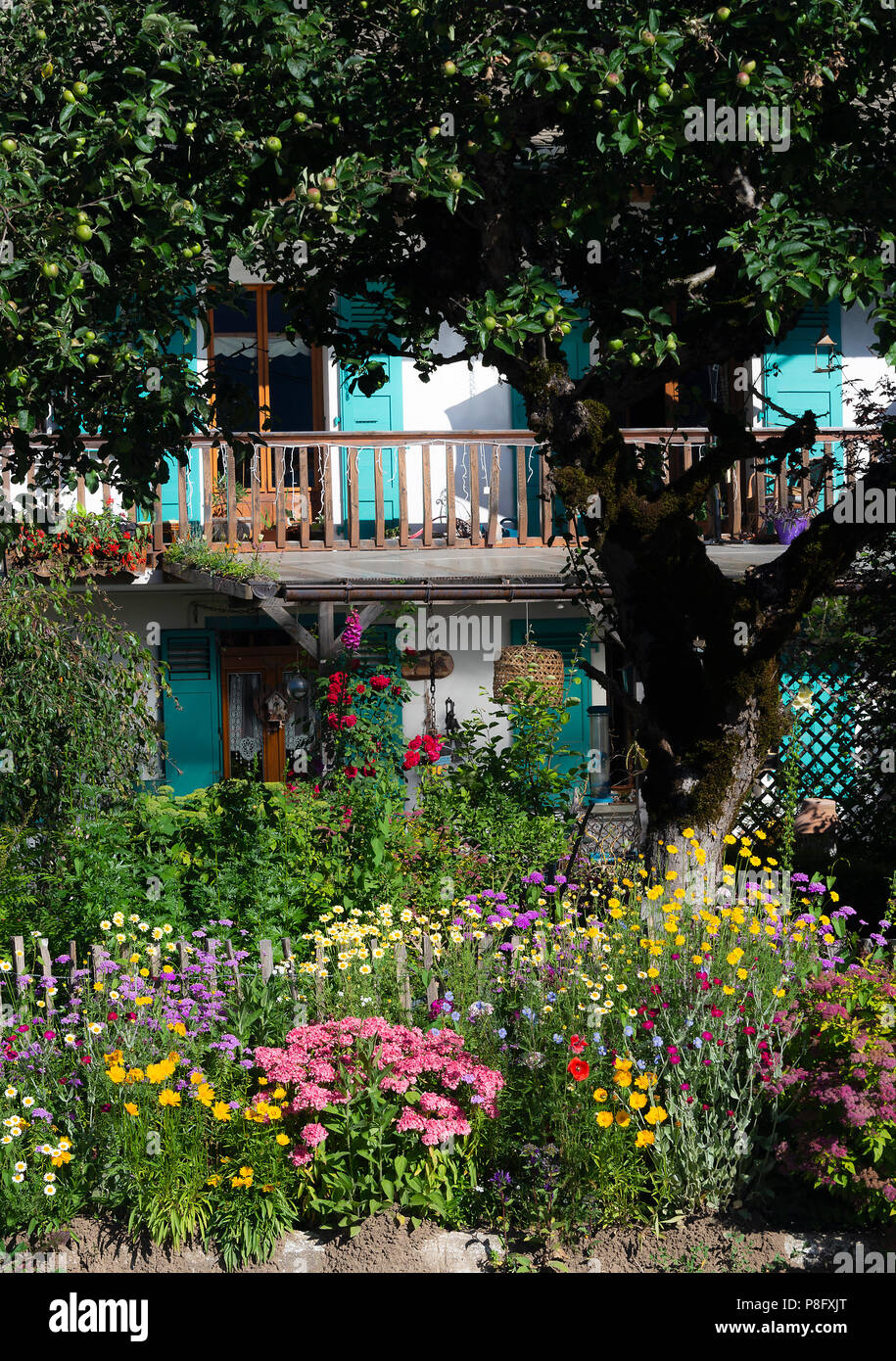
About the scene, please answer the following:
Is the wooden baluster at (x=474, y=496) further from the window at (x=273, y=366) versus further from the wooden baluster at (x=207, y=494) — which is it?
the window at (x=273, y=366)

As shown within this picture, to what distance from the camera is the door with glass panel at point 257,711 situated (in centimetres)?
A: 1333

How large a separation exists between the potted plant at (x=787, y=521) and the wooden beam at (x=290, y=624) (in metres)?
4.65

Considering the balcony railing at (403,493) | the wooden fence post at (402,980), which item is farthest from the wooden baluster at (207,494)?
the wooden fence post at (402,980)

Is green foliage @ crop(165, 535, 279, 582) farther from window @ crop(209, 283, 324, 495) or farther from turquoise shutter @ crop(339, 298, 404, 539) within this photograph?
window @ crop(209, 283, 324, 495)

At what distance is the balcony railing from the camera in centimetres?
1166

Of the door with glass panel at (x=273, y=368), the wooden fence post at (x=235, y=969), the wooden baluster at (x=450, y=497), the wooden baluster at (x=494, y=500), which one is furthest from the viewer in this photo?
the door with glass panel at (x=273, y=368)

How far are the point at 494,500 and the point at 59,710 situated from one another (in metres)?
4.85

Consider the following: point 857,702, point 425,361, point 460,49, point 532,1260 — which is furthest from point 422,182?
point 857,702

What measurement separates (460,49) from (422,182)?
673mm

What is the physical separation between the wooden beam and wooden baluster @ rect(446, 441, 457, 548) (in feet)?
7.37

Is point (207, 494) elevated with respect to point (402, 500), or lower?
elevated

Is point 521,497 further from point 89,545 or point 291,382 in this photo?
point 89,545

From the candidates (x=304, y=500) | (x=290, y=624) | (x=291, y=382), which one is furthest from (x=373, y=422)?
(x=290, y=624)

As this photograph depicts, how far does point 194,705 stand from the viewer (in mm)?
13109
